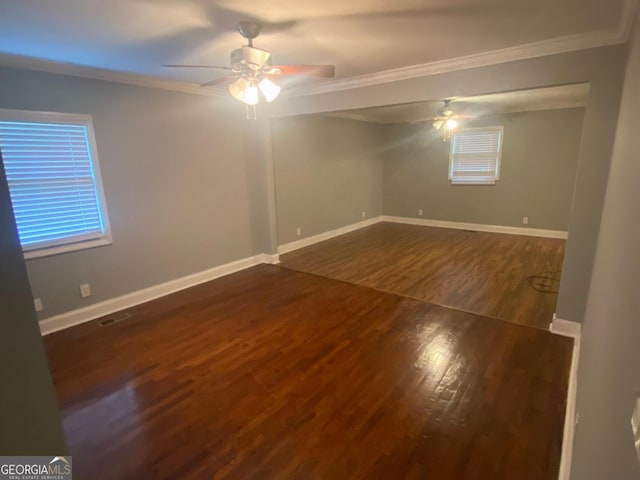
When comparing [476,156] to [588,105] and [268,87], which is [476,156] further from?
[268,87]

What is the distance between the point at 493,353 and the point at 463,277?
184 centimetres

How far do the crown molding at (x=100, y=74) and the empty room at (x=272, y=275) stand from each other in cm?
2

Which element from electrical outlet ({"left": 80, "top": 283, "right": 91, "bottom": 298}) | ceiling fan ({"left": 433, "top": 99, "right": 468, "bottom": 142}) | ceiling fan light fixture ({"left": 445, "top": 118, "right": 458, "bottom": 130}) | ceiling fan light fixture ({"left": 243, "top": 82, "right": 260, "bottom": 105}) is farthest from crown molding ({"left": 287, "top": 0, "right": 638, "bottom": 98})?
electrical outlet ({"left": 80, "top": 283, "right": 91, "bottom": 298})

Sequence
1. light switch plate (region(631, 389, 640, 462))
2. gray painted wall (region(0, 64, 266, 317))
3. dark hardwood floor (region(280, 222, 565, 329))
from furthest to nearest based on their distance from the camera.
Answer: dark hardwood floor (region(280, 222, 565, 329)) → gray painted wall (region(0, 64, 266, 317)) → light switch plate (region(631, 389, 640, 462))

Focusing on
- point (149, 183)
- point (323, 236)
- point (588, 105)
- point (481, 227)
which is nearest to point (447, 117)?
point (588, 105)

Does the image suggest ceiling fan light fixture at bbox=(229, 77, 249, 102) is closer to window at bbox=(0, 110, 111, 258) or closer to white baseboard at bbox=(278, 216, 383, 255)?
window at bbox=(0, 110, 111, 258)

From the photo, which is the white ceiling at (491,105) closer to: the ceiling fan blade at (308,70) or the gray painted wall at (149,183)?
the gray painted wall at (149,183)

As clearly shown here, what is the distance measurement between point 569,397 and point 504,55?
2.75 meters

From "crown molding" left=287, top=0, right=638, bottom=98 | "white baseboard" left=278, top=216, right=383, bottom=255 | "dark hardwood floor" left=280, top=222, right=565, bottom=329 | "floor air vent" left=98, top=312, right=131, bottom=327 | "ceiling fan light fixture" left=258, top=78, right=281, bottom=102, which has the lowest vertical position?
"floor air vent" left=98, top=312, right=131, bottom=327

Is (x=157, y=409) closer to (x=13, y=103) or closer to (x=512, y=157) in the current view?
(x=13, y=103)

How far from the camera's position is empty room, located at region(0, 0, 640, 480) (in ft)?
5.13

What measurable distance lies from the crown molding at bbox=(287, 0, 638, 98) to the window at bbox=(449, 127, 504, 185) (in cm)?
417

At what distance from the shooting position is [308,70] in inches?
93.7

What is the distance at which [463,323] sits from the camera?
3227mm
